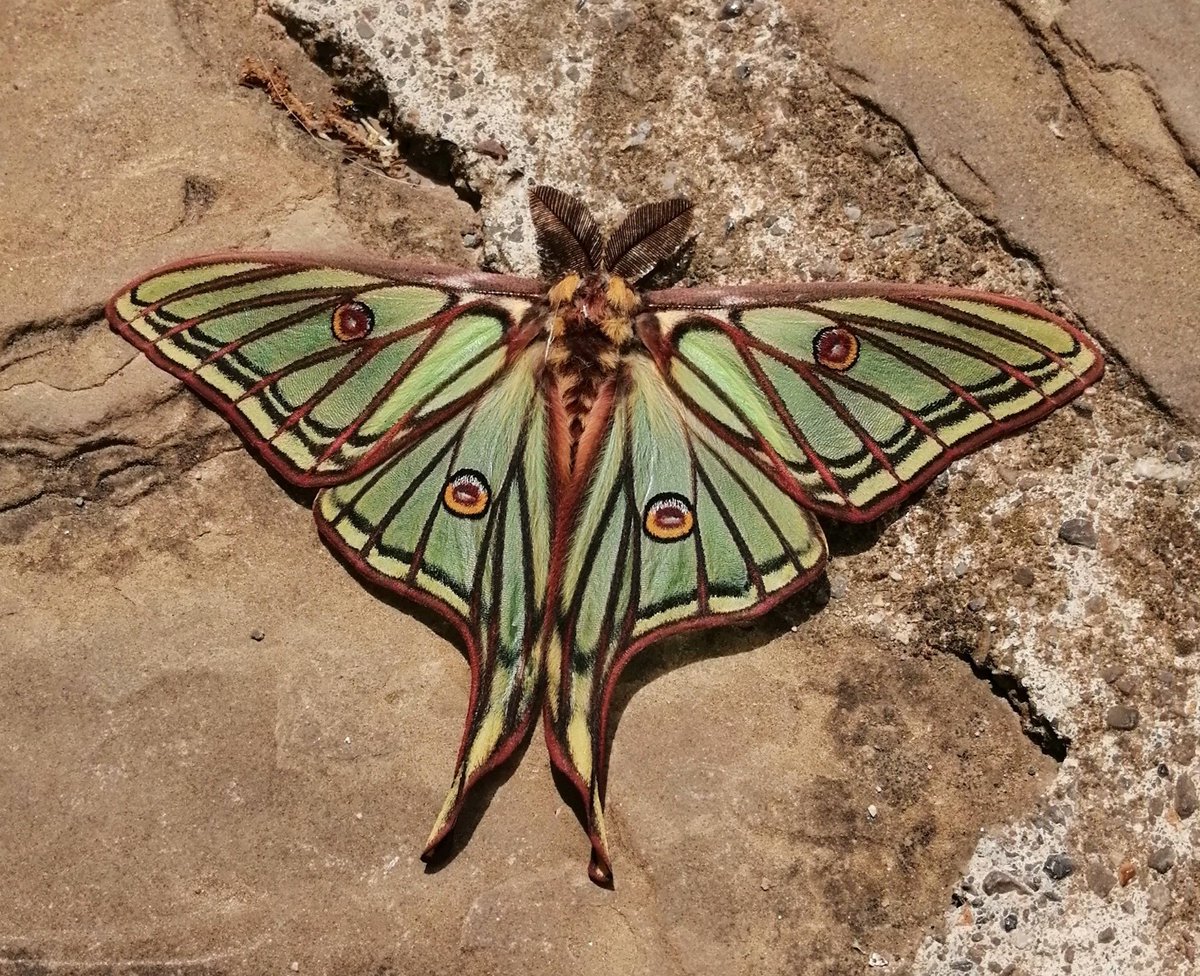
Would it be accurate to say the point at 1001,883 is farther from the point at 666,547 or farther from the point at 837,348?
the point at 837,348

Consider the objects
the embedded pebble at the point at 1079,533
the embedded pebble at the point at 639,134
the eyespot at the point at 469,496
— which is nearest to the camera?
the eyespot at the point at 469,496

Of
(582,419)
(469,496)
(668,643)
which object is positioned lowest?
(668,643)

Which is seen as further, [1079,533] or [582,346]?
[1079,533]

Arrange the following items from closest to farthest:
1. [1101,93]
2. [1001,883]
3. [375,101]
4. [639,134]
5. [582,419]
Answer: [1001,883] < [582,419] < [1101,93] < [639,134] < [375,101]

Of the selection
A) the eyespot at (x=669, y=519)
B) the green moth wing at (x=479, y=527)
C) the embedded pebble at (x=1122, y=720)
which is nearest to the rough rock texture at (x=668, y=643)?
the embedded pebble at (x=1122, y=720)

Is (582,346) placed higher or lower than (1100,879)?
higher

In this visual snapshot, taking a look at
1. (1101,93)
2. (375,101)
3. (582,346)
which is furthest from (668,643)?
(1101,93)

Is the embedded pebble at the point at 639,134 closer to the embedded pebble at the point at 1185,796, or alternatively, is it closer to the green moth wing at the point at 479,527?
the green moth wing at the point at 479,527
